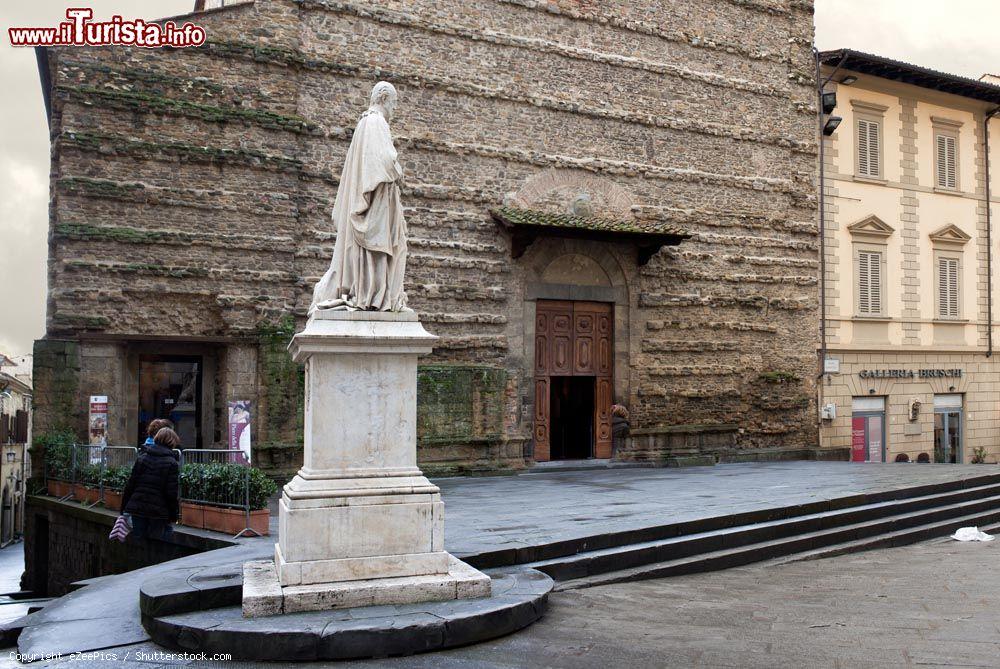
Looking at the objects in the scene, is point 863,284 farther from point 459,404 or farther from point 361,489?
point 361,489

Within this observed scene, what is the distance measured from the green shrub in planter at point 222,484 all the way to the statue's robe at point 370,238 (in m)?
3.46

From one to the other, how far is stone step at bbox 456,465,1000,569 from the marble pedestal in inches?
40.2

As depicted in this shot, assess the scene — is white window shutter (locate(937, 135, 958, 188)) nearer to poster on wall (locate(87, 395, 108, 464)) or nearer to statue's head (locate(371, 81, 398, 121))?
statue's head (locate(371, 81, 398, 121))

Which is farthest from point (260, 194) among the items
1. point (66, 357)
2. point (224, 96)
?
point (66, 357)

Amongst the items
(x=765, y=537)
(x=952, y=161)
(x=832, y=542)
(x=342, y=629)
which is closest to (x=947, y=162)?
(x=952, y=161)

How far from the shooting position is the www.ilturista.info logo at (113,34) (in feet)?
43.5

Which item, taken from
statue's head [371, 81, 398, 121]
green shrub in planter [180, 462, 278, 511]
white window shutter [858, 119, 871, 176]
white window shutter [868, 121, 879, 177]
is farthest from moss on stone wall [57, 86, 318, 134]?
white window shutter [868, 121, 879, 177]

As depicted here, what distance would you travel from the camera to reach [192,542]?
904cm

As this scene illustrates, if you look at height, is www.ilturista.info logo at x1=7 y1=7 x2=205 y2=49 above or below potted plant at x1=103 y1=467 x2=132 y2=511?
above

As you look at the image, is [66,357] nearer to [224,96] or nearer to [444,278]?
[224,96]

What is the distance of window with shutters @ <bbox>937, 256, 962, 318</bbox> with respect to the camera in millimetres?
22031

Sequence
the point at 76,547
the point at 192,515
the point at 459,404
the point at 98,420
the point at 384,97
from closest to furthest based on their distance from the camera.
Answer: the point at 384,97 → the point at 192,515 → the point at 76,547 → the point at 98,420 → the point at 459,404

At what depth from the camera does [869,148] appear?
2103 centimetres

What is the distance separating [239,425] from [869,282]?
15.1m
